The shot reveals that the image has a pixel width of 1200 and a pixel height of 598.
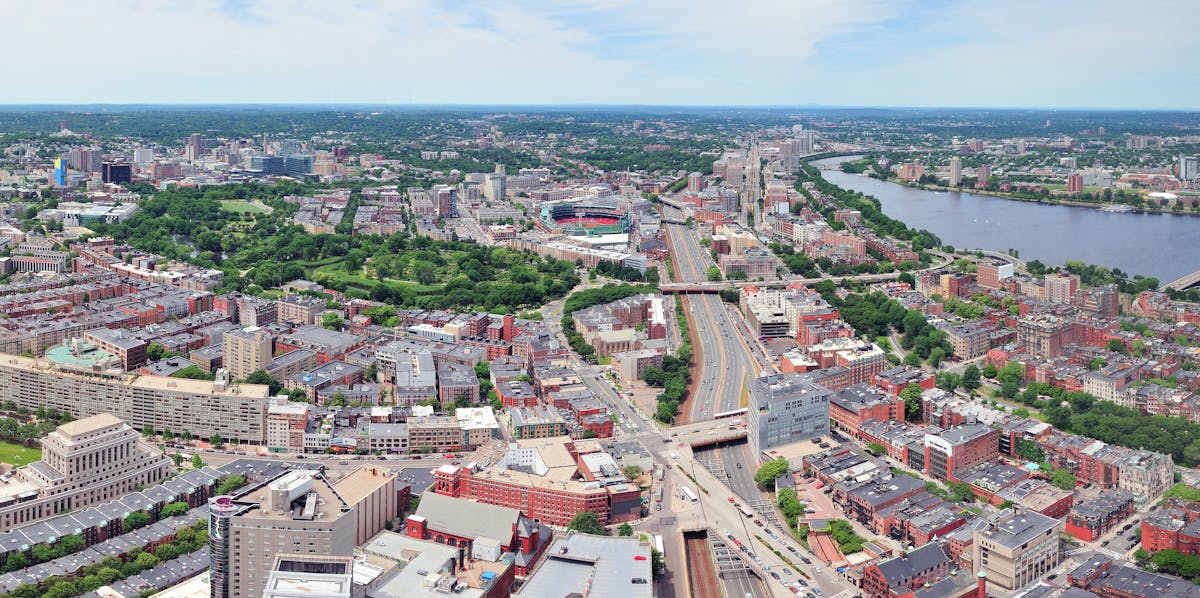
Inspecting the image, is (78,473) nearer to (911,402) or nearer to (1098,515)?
(911,402)

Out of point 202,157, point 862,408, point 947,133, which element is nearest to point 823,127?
point 947,133

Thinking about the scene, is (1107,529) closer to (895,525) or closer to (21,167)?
(895,525)

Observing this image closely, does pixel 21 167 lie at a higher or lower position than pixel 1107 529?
higher

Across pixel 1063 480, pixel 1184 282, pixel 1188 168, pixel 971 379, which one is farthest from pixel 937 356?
→ pixel 1188 168

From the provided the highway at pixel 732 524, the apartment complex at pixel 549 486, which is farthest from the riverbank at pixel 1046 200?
the apartment complex at pixel 549 486

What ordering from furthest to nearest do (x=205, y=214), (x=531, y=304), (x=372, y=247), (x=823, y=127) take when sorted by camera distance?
(x=823, y=127)
(x=205, y=214)
(x=372, y=247)
(x=531, y=304)

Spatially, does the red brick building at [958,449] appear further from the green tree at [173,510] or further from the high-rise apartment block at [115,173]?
the high-rise apartment block at [115,173]

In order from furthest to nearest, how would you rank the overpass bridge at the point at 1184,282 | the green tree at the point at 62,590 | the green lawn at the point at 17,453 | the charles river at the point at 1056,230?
the charles river at the point at 1056,230, the overpass bridge at the point at 1184,282, the green lawn at the point at 17,453, the green tree at the point at 62,590
